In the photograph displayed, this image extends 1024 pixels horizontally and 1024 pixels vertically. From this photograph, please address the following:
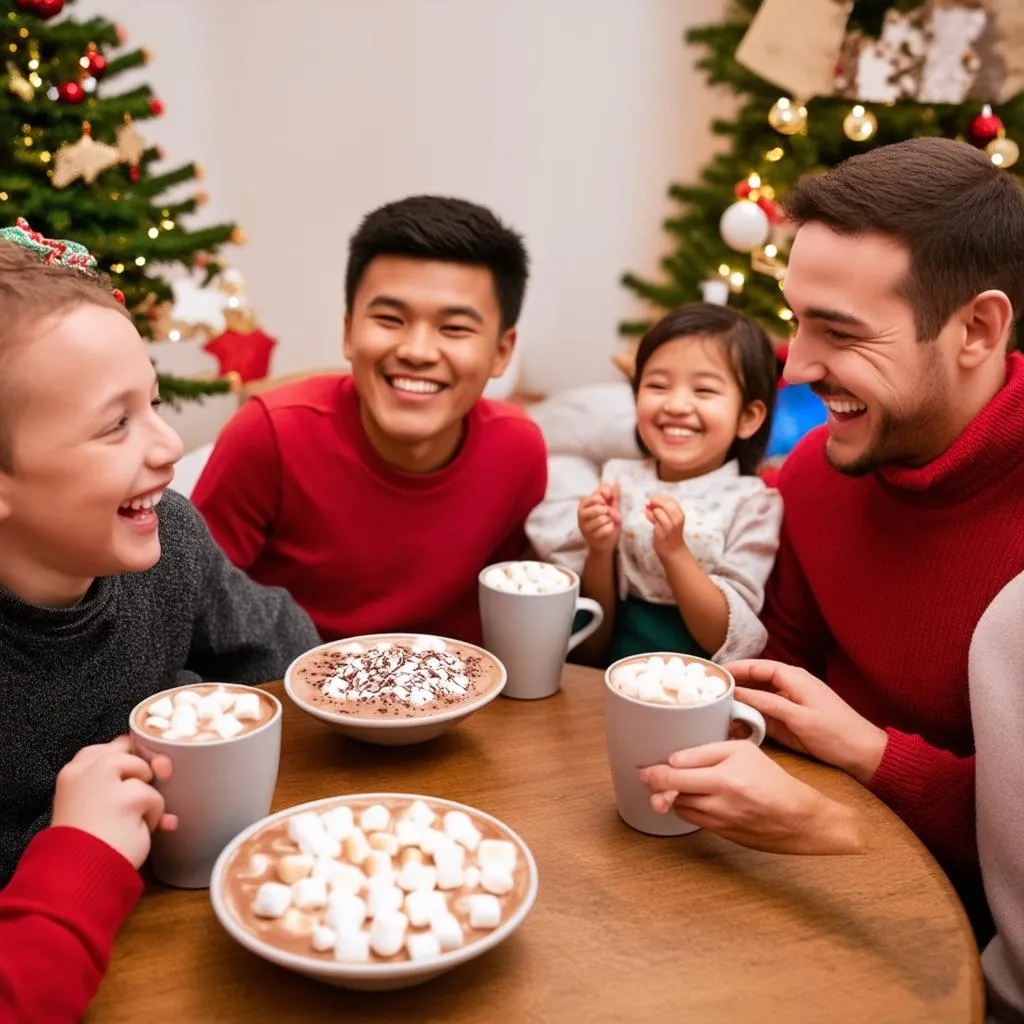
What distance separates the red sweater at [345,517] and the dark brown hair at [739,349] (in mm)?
407

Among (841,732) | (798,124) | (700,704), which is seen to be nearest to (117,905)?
(700,704)

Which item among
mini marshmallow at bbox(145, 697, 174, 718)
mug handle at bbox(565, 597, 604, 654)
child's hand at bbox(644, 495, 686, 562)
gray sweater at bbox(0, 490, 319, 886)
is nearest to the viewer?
mini marshmallow at bbox(145, 697, 174, 718)

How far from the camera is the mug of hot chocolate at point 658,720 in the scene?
3.30 feet

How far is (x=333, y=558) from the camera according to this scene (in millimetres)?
1881

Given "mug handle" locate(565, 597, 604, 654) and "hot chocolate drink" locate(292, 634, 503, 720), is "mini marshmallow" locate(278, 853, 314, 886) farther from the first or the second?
"mug handle" locate(565, 597, 604, 654)

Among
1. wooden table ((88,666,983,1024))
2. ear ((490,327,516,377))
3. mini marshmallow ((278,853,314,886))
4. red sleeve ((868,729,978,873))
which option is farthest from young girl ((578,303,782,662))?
mini marshmallow ((278,853,314,886))

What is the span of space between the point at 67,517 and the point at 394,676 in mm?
400

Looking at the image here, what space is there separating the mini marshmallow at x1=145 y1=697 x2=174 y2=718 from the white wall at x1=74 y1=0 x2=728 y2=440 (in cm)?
398

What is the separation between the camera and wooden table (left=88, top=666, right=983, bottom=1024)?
2.62 feet

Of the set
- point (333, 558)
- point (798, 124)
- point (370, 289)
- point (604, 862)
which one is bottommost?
point (333, 558)

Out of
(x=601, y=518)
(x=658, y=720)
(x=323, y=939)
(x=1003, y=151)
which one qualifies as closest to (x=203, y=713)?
(x=323, y=939)

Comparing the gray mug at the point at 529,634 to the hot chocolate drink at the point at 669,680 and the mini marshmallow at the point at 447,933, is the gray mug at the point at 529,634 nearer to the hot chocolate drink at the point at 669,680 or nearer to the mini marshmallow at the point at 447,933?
the hot chocolate drink at the point at 669,680

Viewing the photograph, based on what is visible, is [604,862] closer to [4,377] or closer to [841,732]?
[841,732]

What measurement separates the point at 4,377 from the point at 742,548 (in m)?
1.11
